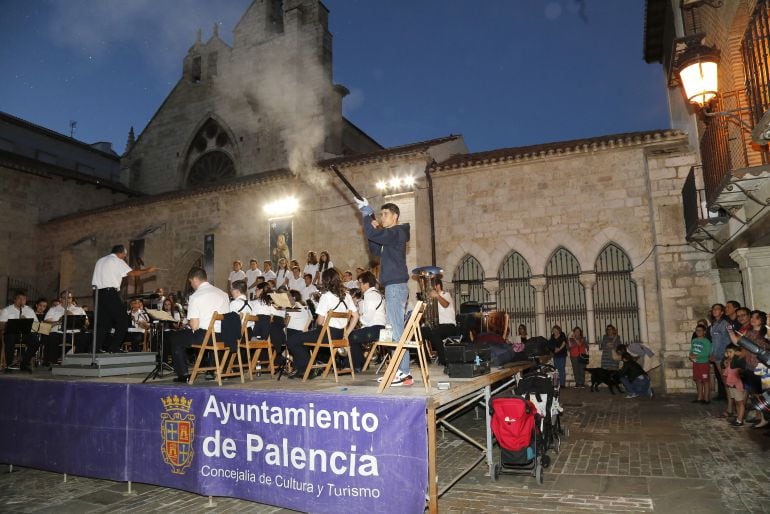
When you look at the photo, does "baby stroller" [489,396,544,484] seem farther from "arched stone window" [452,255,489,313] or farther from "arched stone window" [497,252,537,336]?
"arched stone window" [452,255,489,313]

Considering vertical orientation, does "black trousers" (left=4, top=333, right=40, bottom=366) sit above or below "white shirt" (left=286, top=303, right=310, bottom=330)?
below

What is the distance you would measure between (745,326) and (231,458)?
8104 millimetres

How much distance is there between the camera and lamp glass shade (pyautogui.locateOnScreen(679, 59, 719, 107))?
680 centimetres

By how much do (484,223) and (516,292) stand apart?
235cm

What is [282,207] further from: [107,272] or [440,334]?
[440,334]

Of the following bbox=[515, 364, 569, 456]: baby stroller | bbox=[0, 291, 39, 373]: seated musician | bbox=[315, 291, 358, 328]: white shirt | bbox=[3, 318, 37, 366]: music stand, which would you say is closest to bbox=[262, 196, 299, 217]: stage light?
bbox=[0, 291, 39, 373]: seated musician

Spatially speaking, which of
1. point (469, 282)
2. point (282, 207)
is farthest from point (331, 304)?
point (282, 207)

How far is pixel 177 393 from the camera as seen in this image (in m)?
5.63

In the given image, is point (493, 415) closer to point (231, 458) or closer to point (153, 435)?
point (231, 458)

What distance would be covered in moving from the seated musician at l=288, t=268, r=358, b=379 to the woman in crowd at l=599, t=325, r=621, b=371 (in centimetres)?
852

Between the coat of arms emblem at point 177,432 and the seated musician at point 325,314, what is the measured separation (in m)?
1.87

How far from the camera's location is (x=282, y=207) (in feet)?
59.3

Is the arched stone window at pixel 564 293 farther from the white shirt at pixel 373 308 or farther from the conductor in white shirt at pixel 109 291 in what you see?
the conductor in white shirt at pixel 109 291

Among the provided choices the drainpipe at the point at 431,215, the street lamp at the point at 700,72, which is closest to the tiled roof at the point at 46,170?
the drainpipe at the point at 431,215
